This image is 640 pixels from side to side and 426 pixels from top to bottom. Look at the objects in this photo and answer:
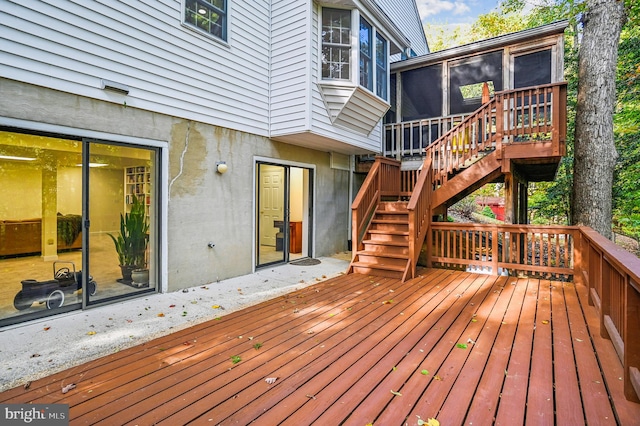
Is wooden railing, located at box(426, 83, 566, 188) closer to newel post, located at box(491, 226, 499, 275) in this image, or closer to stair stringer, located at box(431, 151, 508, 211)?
stair stringer, located at box(431, 151, 508, 211)

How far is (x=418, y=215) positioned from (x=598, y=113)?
3738 millimetres

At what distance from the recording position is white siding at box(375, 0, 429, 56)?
10.0 metres

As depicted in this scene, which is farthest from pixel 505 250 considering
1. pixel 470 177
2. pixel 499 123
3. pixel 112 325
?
pixel 112 325

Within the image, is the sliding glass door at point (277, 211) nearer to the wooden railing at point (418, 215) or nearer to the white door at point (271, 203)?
the white door at point (271, 203)

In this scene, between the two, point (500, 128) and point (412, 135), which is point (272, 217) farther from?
point (500, 128)

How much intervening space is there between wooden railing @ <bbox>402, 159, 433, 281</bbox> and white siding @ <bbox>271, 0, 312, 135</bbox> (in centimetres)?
230

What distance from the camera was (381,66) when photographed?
7242mm

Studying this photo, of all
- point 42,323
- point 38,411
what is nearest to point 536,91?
point 38,411

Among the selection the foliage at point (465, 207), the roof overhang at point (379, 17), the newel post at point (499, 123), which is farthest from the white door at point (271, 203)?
the foliage at point (465, 207)

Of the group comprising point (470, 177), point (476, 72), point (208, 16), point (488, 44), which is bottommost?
point (470, 177)

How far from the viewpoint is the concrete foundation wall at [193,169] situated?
3.44 metres

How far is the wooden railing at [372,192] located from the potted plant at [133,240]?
333cm

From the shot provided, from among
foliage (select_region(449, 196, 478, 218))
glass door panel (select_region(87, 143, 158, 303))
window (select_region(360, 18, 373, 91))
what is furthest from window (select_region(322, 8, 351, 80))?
foliage (select_region(449, 196, 478, 218))

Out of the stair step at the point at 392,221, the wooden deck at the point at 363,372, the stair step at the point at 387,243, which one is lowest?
the wooden deck at the point at 363,372
